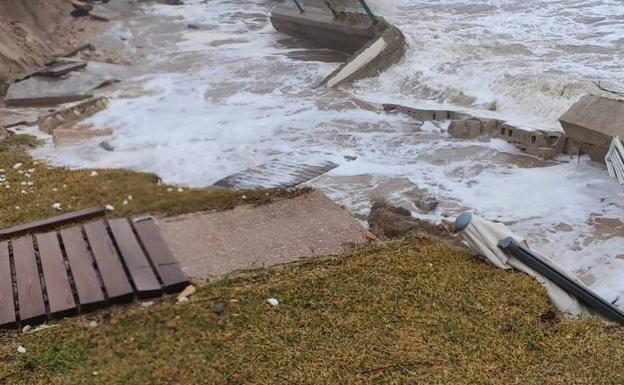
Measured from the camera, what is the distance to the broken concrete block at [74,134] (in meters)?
9.18

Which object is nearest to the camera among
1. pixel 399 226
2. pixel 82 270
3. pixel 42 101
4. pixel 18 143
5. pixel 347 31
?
pixel 82 270

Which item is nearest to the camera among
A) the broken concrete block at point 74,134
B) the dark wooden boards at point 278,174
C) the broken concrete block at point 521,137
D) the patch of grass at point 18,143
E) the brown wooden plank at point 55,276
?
the brown wooden plank at point 55,276

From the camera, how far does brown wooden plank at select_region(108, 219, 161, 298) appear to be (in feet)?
14.2

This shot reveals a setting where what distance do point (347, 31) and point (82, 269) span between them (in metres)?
11.6

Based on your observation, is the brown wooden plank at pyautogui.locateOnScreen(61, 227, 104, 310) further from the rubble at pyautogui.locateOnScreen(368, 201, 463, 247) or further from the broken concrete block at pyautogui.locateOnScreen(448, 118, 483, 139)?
the broken concrete block at pyautogui.locateOnScreen(448, 118, 483, 139)

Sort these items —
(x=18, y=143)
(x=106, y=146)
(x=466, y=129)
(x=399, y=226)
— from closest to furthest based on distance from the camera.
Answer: (x=399, y=226) < (x=18, y=143) < (x=106, y=146) < (x=466, y=129)

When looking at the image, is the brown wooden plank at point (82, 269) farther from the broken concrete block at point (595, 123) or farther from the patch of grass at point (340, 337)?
the broken concrete block at point (595, 123)

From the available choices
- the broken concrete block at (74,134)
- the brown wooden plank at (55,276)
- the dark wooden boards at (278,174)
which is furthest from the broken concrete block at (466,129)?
the brown wooden plank at (55,276)

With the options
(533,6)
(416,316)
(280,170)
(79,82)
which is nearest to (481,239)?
(416,316)

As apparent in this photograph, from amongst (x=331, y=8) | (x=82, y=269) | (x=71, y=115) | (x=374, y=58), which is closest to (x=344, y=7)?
(x=331, y=8)

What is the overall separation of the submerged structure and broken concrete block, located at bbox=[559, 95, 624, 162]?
5893mm

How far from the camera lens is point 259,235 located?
5.23 meters

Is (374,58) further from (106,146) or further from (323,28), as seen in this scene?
(106,146)

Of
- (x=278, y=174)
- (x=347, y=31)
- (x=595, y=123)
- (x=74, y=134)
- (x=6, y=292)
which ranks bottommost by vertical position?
(x=74, y=134)
